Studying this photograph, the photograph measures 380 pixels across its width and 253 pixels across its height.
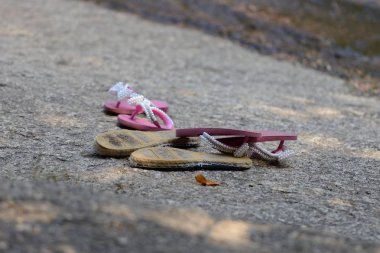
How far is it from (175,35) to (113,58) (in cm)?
102

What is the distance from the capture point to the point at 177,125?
313 centimetres

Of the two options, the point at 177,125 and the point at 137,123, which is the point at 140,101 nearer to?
the point at 137,123

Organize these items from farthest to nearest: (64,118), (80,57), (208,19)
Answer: (208,19) → (80,57) → (64,118)

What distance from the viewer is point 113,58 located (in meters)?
4.72

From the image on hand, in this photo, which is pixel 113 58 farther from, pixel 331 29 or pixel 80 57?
pixel 331 29

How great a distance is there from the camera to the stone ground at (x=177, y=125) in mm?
1470

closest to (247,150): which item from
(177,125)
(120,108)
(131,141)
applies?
(131,141)

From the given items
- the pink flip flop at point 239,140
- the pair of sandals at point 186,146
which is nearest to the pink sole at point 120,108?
the pair of sandals at point 186,146

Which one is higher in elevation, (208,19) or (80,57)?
(208,19)

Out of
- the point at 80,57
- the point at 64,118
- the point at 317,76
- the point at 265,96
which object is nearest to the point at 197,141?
the point at 64,118

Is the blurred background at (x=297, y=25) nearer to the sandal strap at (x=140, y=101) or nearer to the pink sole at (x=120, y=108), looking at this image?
the pink sole at (x=120, y=108)

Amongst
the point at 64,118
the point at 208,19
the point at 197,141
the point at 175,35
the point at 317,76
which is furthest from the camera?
the point at 208,19

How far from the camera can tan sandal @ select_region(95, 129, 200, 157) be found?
7.89 ft

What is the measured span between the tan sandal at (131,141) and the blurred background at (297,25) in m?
2.76
